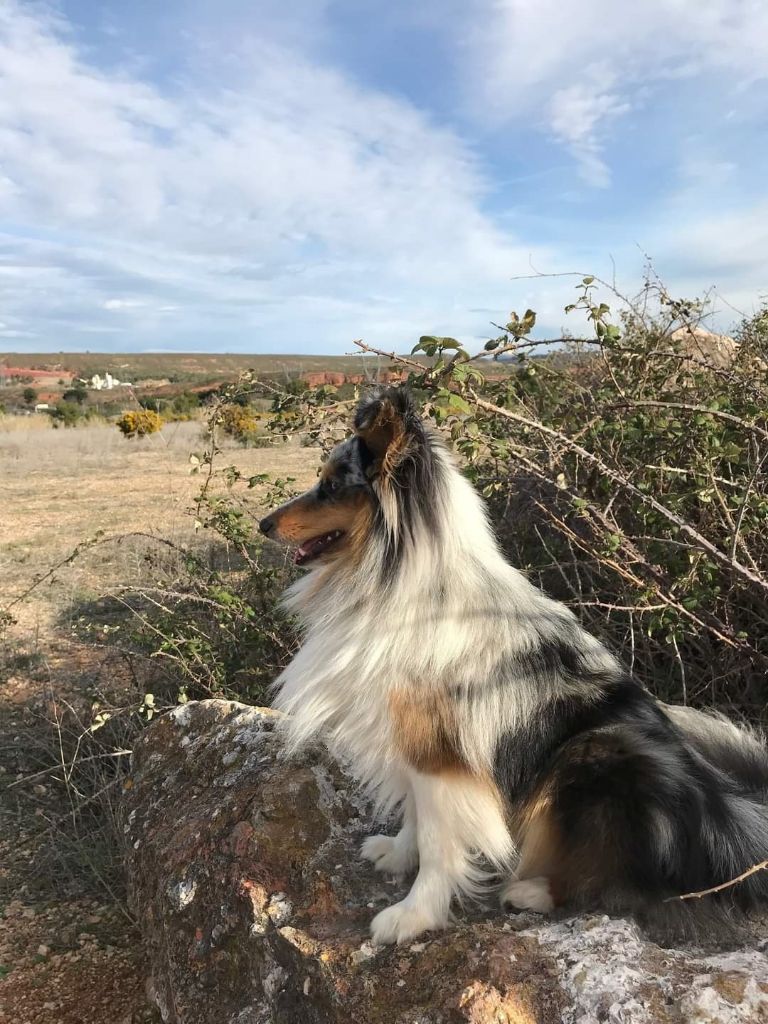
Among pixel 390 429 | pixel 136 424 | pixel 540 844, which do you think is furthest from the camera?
pixel 136 424

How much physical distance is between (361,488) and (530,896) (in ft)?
5.32

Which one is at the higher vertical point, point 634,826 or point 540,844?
point 634,826

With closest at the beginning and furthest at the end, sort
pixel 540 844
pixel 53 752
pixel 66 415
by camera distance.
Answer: pixel 540 844
pixel 53 752
pixel 66 415

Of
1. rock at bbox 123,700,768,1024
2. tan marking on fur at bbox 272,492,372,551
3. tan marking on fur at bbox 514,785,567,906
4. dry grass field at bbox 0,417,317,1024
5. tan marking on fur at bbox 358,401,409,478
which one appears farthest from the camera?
dry grass field at bbox 0,417,317,1024

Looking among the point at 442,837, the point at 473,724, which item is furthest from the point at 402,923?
the point at 473,724

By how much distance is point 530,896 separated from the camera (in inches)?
104

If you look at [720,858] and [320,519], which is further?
[320,519]

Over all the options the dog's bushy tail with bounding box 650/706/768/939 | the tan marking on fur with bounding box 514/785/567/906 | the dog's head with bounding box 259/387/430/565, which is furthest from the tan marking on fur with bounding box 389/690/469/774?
the dog's bushy tail with bounding box 650/706/768/939

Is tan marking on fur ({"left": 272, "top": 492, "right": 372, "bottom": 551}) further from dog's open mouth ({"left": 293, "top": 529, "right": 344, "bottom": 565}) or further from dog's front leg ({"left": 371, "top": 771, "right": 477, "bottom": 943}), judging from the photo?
dog's front leg ({"left": 371, "top": 771, "right": 477, "bottom": 943})

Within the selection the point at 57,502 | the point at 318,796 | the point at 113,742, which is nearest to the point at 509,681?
the point at 318,796

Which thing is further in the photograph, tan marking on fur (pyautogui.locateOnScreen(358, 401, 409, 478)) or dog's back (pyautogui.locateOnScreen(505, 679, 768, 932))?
tan marking on fur (pyautogui.locateOnScreen(358, 401, 409, 478))

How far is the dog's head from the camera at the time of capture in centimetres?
294

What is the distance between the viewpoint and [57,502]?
49.6ft

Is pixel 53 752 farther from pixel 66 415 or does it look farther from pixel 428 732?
pixel 66 415
